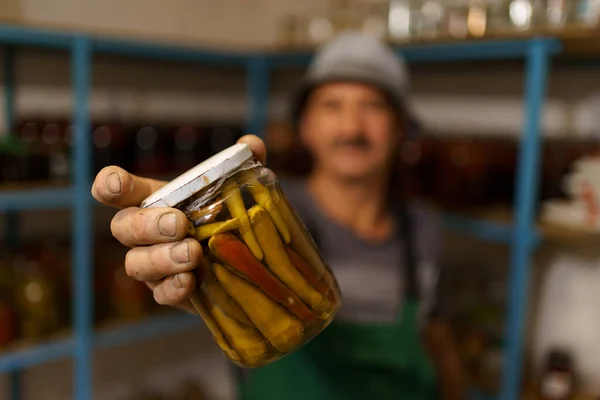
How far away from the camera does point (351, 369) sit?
3.72 feet

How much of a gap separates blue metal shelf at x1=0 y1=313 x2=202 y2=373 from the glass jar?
1.07 metres

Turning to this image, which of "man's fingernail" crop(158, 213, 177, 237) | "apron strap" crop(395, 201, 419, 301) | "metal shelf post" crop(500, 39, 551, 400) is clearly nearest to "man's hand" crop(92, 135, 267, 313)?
"man's fingernail" crop(158, 213, 177, 237)

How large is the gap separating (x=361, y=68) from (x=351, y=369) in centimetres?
58

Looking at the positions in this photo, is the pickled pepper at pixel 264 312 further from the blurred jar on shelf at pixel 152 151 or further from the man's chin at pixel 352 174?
the blurred jar on shelf at pixel 152 151

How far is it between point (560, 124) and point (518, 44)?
42 centimetres

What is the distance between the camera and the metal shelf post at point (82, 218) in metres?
1.46

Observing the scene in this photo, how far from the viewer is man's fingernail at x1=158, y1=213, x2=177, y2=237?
1.58 ft

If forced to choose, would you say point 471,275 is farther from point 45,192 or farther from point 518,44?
point 45,192

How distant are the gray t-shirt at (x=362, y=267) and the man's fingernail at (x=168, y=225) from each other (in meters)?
0.69

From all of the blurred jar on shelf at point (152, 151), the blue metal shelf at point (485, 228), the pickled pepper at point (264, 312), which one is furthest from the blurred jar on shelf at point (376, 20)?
the pickled pepper at point (264, 312)

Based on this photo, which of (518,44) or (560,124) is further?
(560,124)

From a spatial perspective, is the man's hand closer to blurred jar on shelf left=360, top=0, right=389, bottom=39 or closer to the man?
the man

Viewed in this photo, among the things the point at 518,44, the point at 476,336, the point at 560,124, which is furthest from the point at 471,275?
the point at 518,44

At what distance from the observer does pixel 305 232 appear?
1.85 ft
